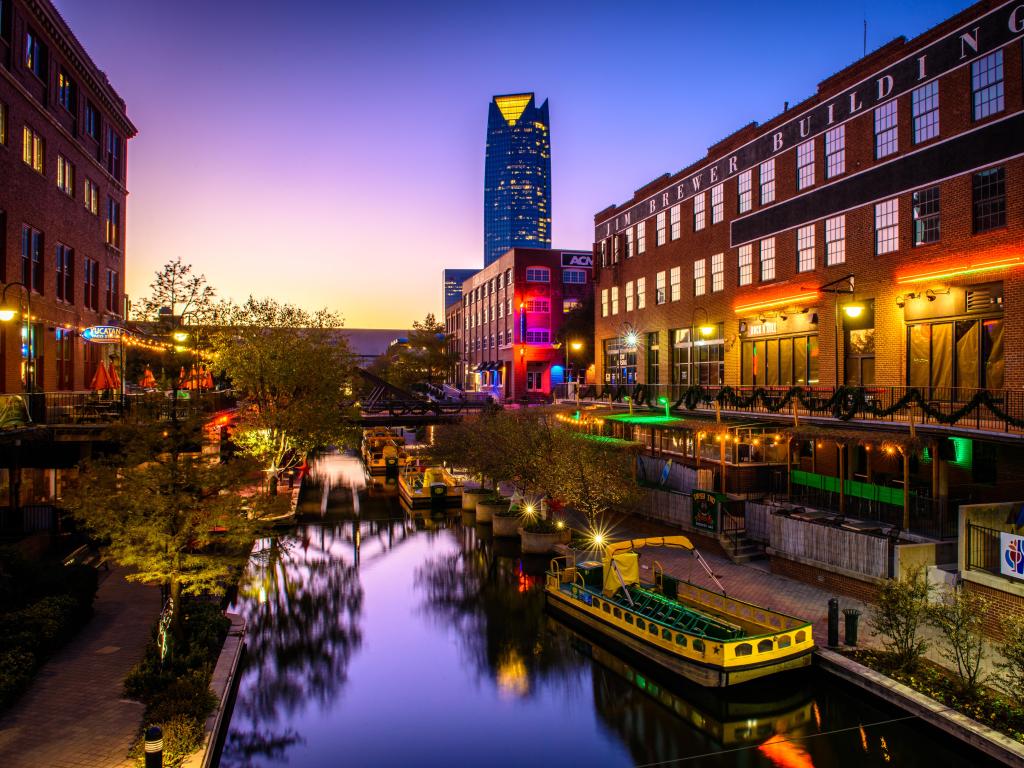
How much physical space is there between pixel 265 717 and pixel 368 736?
247 cm

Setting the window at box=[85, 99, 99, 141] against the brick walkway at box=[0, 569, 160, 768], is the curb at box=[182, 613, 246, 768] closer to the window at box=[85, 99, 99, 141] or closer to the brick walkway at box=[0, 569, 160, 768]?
the brick walkway at box=[0, 569, 160, 768]

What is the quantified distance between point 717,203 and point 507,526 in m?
21.4

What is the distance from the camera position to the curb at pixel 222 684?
496 inches

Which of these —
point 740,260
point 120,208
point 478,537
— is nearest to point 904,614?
point 478,537

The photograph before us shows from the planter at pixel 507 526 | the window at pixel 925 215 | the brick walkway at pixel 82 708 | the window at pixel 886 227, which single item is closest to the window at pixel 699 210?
the window at pixel 886 227

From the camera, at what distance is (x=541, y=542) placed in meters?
30.5

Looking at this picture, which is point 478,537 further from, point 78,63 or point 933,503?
point 78,63

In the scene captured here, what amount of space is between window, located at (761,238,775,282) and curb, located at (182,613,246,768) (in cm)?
2832

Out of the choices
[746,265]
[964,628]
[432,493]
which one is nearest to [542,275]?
[432,493]

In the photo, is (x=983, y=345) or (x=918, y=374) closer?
(x=983, y=345)

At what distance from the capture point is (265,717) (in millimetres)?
16672

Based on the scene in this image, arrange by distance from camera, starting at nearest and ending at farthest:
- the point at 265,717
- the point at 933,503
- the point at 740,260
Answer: the point at 265,717 < the point at 933,503 < the point at 740,260

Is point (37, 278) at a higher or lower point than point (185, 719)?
higher

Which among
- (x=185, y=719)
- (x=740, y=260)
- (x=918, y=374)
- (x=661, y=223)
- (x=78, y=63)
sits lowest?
(x=185, y=719)
